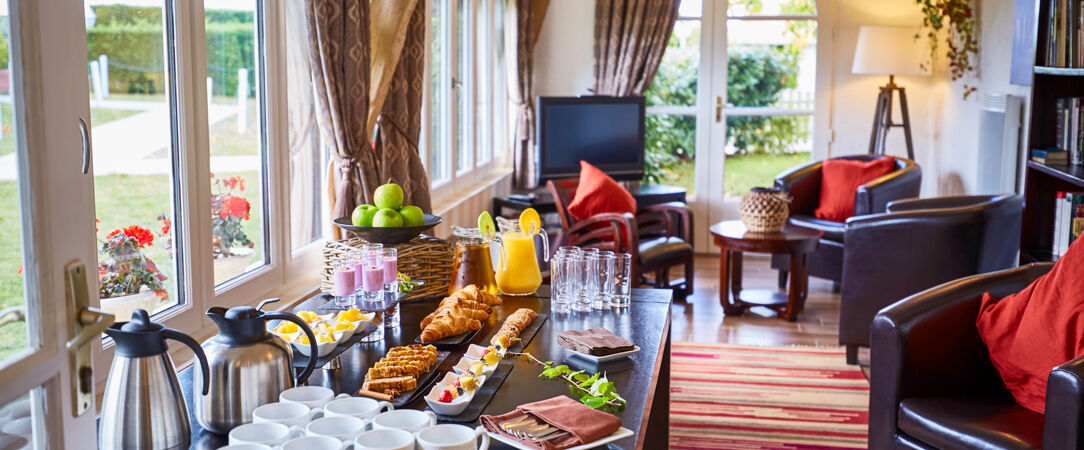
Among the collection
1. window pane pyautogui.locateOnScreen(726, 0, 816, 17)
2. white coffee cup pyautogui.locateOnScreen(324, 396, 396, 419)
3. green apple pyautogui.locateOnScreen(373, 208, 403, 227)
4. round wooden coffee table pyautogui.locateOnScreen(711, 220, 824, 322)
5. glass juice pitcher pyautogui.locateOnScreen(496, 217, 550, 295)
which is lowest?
round wooden coffee table pyautogui.locateOnScreen(711, 220, 824, 322)

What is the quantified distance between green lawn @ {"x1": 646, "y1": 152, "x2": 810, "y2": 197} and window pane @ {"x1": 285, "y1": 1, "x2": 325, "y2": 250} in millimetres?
4167

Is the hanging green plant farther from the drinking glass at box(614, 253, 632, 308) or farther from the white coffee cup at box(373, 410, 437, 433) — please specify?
the white coffee cup at box(373, 410, 437, 433)

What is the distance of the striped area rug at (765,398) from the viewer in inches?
134

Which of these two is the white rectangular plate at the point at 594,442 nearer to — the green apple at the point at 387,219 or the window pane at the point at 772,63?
the green apple at the point at 387,219

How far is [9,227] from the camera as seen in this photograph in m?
1.09

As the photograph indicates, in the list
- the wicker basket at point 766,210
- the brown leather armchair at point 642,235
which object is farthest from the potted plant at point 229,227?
the wicker basket at point 766,210

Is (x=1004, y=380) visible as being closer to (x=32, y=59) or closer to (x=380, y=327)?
(x=380, y=327)

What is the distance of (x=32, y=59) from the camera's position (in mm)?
1106

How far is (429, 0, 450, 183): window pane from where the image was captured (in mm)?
4934

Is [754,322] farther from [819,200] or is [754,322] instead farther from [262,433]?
[262,433]

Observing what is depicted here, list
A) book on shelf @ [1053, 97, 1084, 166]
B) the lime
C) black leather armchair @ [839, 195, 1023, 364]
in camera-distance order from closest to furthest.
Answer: the lime, book on shelf @ [1053, 97, 1084, 166], black leather armchair @ [839, 195, 1023, 364]

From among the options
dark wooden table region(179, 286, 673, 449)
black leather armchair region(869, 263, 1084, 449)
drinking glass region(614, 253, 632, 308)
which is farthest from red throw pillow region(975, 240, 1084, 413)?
drinking glass region(614, 253, 632, 308)

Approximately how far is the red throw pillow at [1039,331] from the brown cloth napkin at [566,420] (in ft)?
4.69

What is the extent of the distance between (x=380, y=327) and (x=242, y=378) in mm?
571
